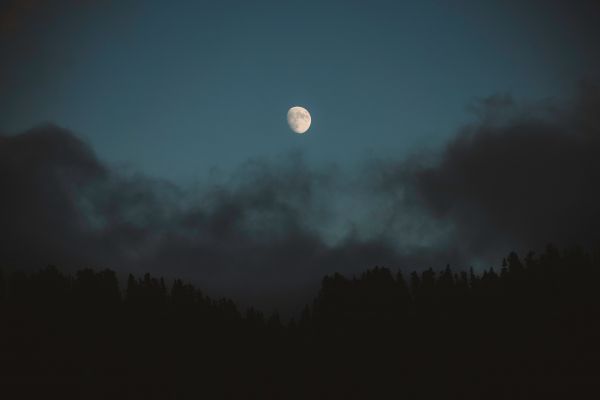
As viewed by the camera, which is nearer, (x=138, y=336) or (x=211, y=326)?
(x=138, y=336)

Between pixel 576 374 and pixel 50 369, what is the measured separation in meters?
127

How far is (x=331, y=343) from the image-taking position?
190125 mm

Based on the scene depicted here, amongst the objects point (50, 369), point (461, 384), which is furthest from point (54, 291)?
point (461, 384)

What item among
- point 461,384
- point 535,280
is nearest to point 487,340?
point 461,384

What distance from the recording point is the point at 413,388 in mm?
144875

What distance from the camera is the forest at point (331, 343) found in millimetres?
132750

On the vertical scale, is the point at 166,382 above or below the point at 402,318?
below

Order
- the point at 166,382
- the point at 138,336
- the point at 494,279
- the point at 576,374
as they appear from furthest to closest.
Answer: the point at 494,279
the point at 138,336
the point at 166,382
the point at 576,374

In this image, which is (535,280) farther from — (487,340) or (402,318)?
(402,318)

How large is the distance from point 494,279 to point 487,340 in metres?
35.1

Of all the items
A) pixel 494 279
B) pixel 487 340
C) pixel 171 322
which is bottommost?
pixel 487 340

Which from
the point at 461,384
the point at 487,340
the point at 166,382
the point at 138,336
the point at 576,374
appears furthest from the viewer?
the point at 138,336

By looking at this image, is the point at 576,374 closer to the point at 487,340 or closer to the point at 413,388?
the point at 487,340

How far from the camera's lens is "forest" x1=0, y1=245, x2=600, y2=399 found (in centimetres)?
13275
